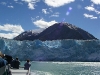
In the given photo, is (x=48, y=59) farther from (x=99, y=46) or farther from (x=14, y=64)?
(x=14, y=64)

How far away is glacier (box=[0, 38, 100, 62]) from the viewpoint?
92.1 m

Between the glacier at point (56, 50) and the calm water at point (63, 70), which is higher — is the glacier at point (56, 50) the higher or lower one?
the higher one

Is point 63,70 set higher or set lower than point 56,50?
lower

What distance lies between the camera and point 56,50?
9638cm

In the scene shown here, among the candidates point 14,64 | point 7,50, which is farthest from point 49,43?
point 14,64

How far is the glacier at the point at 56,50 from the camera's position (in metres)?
92.1

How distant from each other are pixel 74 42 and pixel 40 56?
47.5 feet

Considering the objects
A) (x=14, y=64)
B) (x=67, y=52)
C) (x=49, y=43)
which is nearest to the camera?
(x=14, y=64)

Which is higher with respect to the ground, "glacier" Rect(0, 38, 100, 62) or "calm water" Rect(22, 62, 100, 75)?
"glacier" Rect(0, 38, 100, 62)

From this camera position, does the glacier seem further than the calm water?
Yes

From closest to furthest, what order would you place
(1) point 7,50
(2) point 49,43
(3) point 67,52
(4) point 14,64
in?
1. (4) point 14,64
2. (1) point 7,50
3. (3) point 67,52
4. (2) point 49,43

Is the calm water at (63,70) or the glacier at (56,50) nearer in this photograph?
the calm water at (63,70)

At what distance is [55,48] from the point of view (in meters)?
96.5

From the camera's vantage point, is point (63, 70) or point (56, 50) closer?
point (63, 70)
